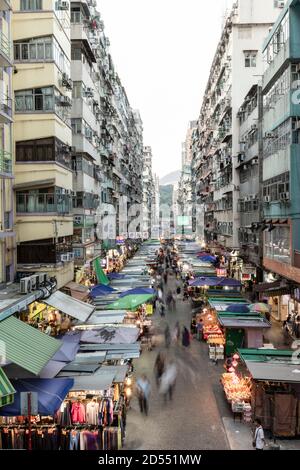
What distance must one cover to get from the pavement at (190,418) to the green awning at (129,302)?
2.95m

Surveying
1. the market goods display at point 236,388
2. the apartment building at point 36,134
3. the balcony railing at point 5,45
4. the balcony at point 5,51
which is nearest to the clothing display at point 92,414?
the market goods display at point 236,388

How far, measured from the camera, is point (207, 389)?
20391 millimetres

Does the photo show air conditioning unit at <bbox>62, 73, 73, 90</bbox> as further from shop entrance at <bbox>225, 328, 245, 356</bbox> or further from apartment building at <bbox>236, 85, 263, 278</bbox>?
shop entrance at <bbox>225, 328, 245, 356</bbox>

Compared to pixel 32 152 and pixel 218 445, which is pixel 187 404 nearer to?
pixel 218 445

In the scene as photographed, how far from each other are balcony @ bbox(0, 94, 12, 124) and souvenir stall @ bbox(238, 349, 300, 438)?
14.2 m

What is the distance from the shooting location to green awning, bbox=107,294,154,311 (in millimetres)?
26391

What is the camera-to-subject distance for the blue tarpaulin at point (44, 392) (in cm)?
1265

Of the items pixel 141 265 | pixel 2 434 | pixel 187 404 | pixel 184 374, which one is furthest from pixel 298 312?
pixel 141 265

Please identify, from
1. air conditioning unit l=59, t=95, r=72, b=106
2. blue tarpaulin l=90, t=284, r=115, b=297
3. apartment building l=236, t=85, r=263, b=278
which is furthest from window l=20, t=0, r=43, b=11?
apartment building l=236, t=85, r=263, b=278

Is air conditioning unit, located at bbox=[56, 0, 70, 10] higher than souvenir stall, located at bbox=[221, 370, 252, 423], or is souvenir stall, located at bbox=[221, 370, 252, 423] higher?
air conditioning unit, located at bbox=[56, 0, 70, 10]

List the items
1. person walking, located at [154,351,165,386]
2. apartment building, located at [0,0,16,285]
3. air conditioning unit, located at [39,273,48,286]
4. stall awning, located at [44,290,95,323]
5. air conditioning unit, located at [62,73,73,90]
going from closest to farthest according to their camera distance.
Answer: person walking, located at [154,351,165,386]
stall awning, located at [44,290,95,323]
apartment building, located at [0,0,16,285]
air conditioning unit, located at [39,273,48,286]
air conditioning unit, located at [62,73,73,90]

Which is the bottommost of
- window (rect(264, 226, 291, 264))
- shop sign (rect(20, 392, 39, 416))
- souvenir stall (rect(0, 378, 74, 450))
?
souvenir stall (rect(0, 378, 74, 450))

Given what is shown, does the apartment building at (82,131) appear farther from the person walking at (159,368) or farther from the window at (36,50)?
the person walking at (159,368)

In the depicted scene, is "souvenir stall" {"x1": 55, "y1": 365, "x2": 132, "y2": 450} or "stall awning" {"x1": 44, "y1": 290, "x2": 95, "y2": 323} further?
"stall awning" {"x1": 44, "y1": 290, "x2": 95, "y2": 323}
